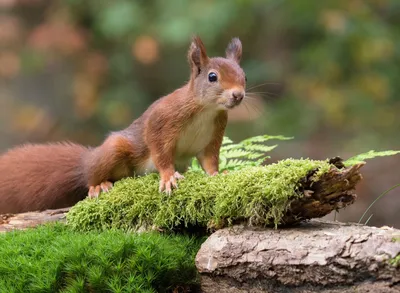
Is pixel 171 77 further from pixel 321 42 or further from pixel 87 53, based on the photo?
pixel 321 42

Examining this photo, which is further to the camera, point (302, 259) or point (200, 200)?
point (200, 200)

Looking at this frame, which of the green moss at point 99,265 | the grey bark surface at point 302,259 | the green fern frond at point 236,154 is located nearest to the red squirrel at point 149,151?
the green fern frond at point 236,154

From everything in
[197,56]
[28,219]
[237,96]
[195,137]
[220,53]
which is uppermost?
[220,53]

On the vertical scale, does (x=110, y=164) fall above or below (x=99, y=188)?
above

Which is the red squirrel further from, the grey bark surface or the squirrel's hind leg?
the grey bark surface

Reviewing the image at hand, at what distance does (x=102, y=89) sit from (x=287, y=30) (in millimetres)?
2558

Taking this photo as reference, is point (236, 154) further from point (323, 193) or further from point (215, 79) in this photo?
point (323, 193)

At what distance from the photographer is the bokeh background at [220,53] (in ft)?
24.9

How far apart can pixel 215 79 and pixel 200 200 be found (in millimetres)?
629

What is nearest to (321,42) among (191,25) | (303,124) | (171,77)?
(303,124)

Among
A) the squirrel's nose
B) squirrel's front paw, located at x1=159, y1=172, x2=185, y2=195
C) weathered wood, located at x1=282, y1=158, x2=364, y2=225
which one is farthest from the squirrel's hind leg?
weathered wood, located at x1=282, y1=158, x2=364, y2=225

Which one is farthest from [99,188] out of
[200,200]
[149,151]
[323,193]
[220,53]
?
[220,53]

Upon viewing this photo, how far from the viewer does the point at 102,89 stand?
28.5 ft

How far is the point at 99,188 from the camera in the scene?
11.5ft
